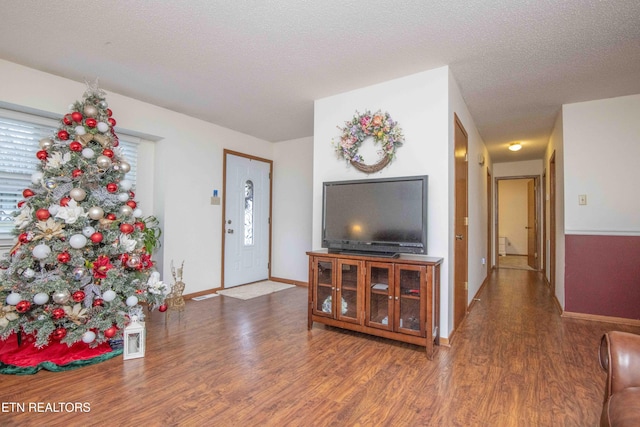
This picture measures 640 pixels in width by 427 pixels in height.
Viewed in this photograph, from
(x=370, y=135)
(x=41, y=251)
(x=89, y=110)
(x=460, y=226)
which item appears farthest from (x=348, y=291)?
(x=89, y=110)

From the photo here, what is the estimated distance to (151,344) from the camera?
8.79 ft

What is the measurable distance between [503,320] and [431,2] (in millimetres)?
3063

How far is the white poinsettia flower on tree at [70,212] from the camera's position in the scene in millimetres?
2365

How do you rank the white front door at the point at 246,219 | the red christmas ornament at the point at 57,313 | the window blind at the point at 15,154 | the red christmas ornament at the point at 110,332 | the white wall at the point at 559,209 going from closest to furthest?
1. the red christmas ornament at the point at 57,313
2. the red christmas ornament at the point at 110,332
3. the window blind at the point at 15,154
4. the white wall at the point at 559,209
5. the white front door at the point at 246,219

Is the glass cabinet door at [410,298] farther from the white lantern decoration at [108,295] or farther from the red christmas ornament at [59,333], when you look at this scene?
the red christmas ornament at [59,333]

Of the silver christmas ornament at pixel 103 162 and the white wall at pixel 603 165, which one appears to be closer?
the silver christmas ornament at pixel 103 162

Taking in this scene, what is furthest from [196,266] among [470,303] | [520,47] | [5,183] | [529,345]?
[520,47]

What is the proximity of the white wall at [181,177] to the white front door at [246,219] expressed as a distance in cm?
18

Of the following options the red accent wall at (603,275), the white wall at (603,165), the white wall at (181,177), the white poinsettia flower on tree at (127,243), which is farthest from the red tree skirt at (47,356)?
the white wall at (603,165)

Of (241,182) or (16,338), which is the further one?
(241,182)

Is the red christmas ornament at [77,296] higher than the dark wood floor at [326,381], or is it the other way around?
the red christmas ornament at [77,296]

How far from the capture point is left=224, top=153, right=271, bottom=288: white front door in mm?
4840

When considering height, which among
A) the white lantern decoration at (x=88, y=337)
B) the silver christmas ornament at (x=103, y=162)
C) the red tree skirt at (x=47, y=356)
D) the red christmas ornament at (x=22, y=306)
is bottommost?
the red tree skirt at (x=47, y=356)

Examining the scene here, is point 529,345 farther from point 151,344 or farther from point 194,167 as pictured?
point 194,167
